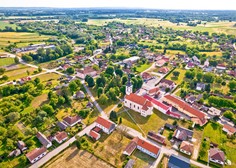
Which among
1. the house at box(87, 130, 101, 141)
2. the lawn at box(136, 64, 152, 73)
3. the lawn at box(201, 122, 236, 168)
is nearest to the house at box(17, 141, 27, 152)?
the house at box(87, 130, 101, 141)

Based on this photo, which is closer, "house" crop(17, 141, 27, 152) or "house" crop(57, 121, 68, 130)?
"house" crop(17, 141, 27, 152)

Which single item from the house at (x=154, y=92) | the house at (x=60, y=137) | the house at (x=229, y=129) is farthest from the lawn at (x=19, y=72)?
the house at (x=229, y=129)

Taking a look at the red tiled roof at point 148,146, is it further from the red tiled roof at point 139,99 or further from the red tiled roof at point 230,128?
the red tiled roof at point 230,128

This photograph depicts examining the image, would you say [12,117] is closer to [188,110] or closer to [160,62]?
[188,110]

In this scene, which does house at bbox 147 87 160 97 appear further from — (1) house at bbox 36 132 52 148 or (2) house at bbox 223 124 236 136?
(1) house at bbox 36 132 52 148

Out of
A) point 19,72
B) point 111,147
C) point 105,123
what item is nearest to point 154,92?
point 105,123

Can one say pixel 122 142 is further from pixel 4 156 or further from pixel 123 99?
pixel 4 156

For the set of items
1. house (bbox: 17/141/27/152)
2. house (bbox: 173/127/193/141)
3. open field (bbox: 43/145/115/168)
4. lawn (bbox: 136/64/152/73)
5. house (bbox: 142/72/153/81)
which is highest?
house (bbox: 142/72/153/81)
